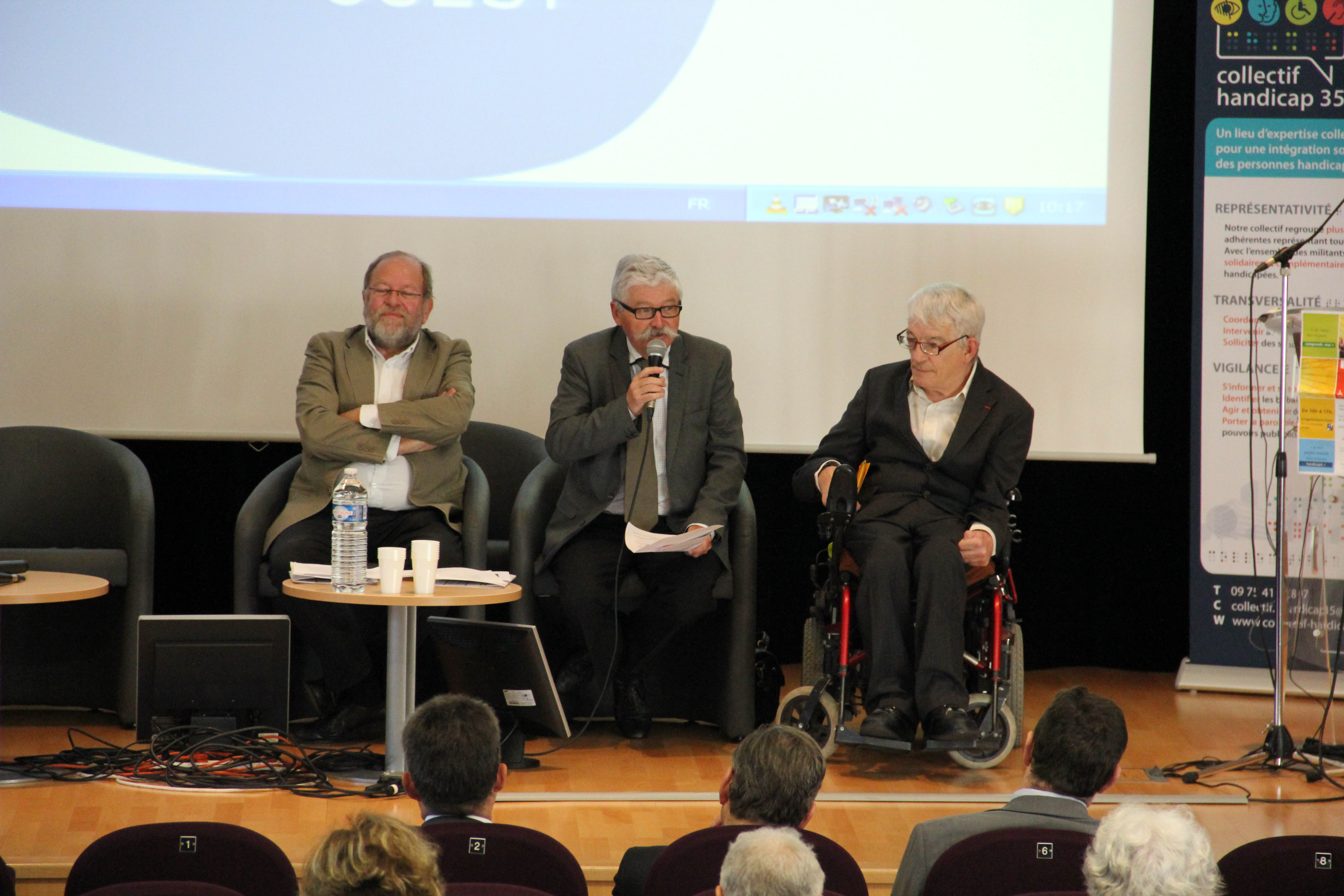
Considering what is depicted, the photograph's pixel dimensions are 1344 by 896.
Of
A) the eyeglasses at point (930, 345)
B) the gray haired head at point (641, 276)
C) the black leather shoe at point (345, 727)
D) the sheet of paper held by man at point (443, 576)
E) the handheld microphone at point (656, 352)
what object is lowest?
the black leather shoe at point (345, 727)

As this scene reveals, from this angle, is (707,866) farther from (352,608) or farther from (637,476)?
(352,608)

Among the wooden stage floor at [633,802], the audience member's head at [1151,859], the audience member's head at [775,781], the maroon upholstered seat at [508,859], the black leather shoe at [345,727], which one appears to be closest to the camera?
the audience member's head at [1151,859]

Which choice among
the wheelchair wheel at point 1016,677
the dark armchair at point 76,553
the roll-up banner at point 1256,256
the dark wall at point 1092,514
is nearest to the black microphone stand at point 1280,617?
the wheelchair wheel at point 1016,677

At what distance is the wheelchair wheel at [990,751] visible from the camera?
3385 millimetres

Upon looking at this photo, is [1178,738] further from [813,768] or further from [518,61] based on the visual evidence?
[518,61]

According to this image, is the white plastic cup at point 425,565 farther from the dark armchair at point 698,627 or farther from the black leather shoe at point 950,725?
the black leather shoe at point 950,725

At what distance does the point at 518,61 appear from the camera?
426 centimetres

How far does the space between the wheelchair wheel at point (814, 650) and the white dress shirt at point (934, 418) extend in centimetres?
38

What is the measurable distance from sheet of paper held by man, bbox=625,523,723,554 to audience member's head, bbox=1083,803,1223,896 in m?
1.91

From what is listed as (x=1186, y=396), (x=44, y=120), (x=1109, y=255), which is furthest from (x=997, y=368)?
(x=44, y=120)

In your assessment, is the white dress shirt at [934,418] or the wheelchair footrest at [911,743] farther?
the white dress shirt at [934,418]

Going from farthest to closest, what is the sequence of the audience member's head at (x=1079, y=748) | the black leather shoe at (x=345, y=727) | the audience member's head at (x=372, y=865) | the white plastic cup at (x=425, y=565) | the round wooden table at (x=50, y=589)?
the black leather shoe at (x=345, y=727)
the white plastic cup at (x=425, y=565)
the round wooden table at (x=50, y=589)
the audience member's head at (x=1079, y=748)
the audience member's head at (x=372, y=865)

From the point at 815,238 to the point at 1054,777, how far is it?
255cm

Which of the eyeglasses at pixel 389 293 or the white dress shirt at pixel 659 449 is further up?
the eyeglasses at pixel 389 293
